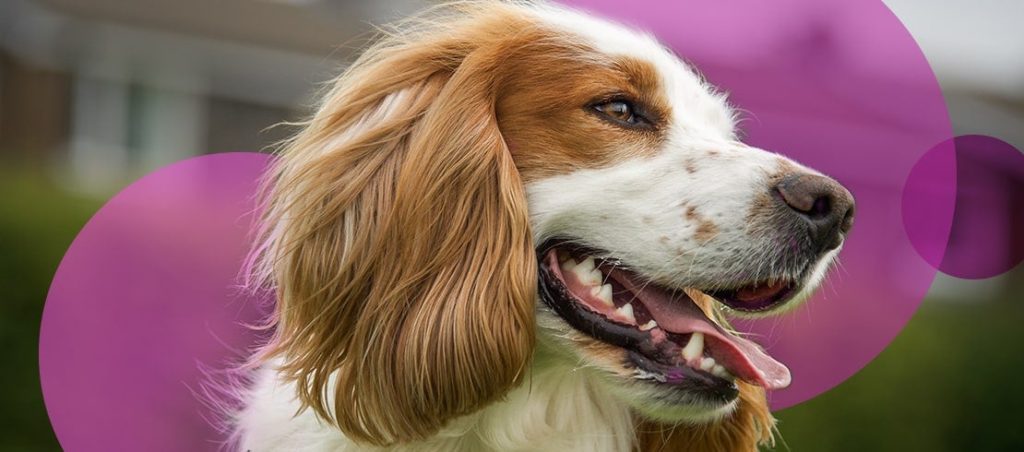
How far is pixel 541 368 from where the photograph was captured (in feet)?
6.69

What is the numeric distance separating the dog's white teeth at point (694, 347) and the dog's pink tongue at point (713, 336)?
17 mm

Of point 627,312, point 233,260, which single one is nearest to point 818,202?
point 627,312

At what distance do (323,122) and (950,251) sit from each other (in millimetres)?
2549

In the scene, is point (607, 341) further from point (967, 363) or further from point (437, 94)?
point (967, 363)

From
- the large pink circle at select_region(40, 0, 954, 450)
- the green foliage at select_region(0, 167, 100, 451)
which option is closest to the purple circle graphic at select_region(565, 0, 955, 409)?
the large pink circle at select_region(40, 0, 954, 450)

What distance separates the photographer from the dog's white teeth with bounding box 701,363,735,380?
6.20ft

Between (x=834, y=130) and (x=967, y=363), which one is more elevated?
(x=834, y=130)

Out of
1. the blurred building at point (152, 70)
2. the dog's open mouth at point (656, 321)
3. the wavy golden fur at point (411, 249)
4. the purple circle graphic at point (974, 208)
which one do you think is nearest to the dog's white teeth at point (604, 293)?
the dog's open mouth at point (656, 321)

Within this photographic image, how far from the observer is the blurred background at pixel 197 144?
11.5 ft

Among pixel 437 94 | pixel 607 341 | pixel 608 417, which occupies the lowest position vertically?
pixel 608 417

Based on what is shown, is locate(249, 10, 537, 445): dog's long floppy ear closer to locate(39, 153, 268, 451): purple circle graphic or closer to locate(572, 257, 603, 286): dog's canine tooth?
locate(572, 257, 603, 286): dog's canine tooth

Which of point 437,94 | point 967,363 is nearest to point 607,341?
point 437,94

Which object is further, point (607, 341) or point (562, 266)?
point (562, 266)

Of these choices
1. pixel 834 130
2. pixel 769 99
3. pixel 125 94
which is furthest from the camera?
pixel 125 94
